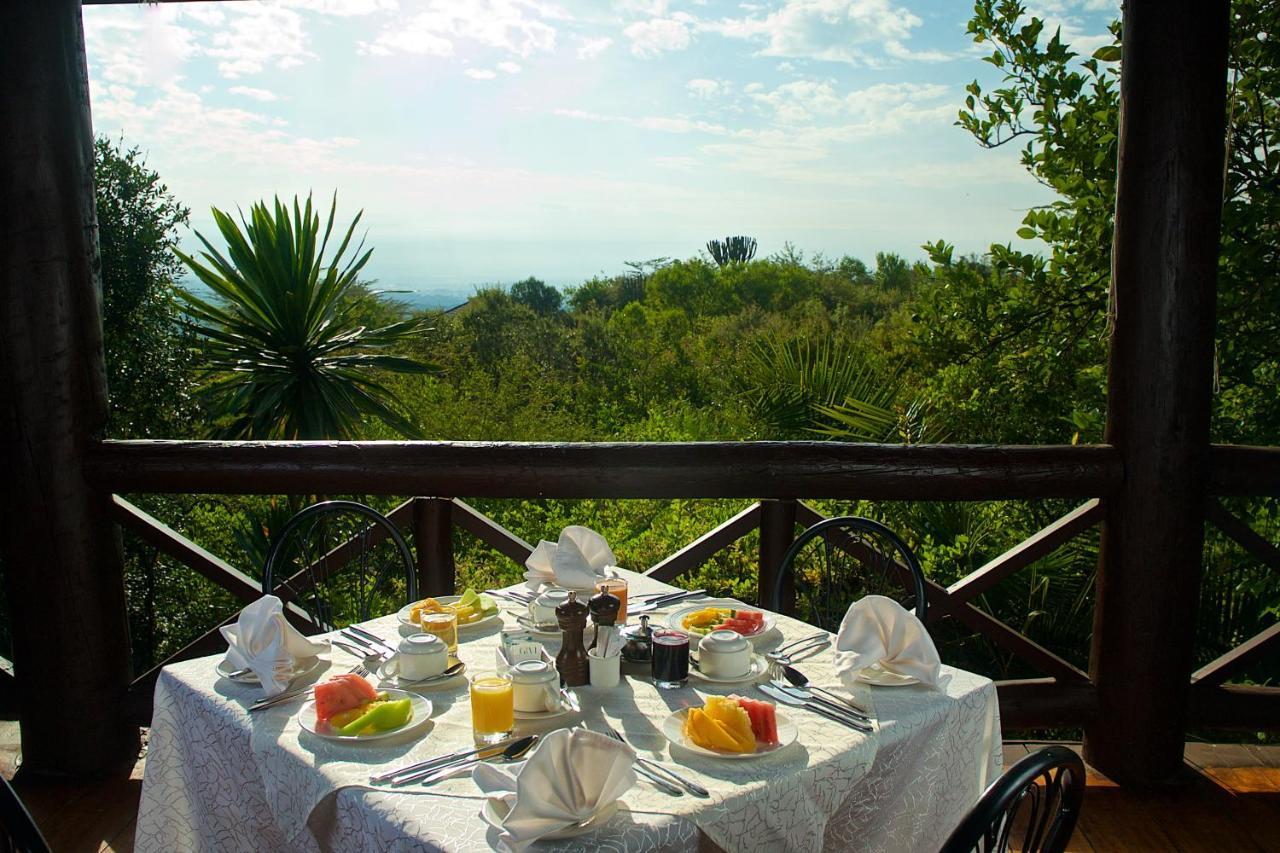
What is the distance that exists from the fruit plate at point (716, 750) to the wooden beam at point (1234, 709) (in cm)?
156

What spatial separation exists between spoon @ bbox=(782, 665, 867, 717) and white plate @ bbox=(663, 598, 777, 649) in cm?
14

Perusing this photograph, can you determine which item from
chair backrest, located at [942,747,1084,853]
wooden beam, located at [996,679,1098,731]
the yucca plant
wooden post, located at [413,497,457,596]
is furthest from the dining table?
the yucca plant

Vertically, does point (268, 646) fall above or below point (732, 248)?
below

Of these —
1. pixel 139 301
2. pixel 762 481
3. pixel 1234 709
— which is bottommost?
pixel 1234 709

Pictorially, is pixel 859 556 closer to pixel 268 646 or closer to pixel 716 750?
pixel 716 750

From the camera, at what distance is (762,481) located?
2.29 m

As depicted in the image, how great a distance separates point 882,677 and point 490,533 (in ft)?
4.00

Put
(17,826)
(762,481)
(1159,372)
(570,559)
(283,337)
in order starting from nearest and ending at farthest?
(17,826) < (570,559) < (1159,372) < (762,481) < (283,337)

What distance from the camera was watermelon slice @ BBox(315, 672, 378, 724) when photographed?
4.36 feet

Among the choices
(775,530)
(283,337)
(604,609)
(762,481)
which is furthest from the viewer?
(283,337)

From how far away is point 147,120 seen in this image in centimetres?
3519

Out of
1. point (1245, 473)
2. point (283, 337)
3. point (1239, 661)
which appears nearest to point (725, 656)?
point (1245, 473)

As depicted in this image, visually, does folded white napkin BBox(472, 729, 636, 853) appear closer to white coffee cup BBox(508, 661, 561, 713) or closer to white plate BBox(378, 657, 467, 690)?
white coffee cup BBox(508, 661, 561, 713)

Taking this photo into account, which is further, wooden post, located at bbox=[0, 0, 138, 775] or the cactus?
the cactus
